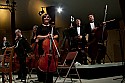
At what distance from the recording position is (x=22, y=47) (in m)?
5.92

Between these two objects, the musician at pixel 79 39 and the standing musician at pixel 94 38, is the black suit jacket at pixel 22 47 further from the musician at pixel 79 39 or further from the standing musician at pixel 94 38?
the standing musician at pixel 94 38

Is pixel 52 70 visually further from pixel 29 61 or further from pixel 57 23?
pixel 57 23

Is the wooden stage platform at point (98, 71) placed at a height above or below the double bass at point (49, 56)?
below

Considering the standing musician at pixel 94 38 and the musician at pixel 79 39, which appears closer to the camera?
the standing musician at pixel 94 38

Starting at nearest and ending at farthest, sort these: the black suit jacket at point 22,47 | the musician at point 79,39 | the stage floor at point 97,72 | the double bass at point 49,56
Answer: the double bass at point 49,56 < the black suit jacket at point 22,47 < the stage floor at point 97,72 < the musician at point 79,39

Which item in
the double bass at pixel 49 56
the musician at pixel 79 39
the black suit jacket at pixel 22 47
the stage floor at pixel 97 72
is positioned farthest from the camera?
the musician at pixel 79 39

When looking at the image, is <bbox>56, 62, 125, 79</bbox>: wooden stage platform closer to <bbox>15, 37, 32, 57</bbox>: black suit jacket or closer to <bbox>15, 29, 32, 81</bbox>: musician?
<bbox>15, 37, 32, 57</bbox>: black suit jacket

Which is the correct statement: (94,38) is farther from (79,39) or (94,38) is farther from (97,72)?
(97,72)

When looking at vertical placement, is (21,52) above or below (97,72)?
above

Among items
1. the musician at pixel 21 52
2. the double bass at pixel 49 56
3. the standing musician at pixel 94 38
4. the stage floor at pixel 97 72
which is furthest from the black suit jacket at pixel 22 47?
the standing musician at pixel 94 38

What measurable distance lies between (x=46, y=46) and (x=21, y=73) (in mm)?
2602

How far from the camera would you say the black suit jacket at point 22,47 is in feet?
18.4

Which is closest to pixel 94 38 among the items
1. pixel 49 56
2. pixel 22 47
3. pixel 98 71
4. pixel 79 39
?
pixel 79 39

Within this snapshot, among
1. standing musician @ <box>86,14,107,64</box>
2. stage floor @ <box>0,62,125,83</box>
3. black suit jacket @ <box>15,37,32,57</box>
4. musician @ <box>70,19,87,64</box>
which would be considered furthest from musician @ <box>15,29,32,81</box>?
standing musician @ <box>86,14,107,64</box>
